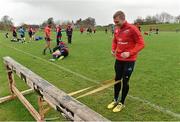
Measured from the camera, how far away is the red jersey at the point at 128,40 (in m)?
5.39

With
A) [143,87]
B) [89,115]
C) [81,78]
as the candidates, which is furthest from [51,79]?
[89,115]

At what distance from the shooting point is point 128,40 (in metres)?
5.52

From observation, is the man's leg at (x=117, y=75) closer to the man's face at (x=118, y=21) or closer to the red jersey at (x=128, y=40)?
the red jersey at (x=128, y=40)

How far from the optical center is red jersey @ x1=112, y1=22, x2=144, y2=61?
539 cm

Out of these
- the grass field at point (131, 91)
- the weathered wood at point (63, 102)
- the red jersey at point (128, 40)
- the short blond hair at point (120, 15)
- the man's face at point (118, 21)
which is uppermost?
the short blond hair at point (120, 15)

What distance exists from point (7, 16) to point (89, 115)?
112526mm

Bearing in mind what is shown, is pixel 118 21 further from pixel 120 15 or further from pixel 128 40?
pixel 128 40

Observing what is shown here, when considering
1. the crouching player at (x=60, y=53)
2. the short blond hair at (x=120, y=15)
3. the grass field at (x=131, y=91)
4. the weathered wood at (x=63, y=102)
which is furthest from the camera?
the crouching player at (x=60, y=53)

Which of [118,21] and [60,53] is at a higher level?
[118,21]

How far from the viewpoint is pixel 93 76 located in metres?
9.61

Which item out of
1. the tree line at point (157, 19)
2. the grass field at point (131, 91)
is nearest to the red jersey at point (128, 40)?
the grass field at point (131, 91)

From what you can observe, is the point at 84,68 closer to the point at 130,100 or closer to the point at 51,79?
the point at 51,79

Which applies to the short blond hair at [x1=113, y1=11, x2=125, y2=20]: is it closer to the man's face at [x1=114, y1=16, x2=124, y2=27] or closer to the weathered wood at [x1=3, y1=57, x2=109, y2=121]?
the man's face at [x1=114, y1=16, x2=124, y2=27]

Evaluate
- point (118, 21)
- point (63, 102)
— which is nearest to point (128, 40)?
point (118, 21)
